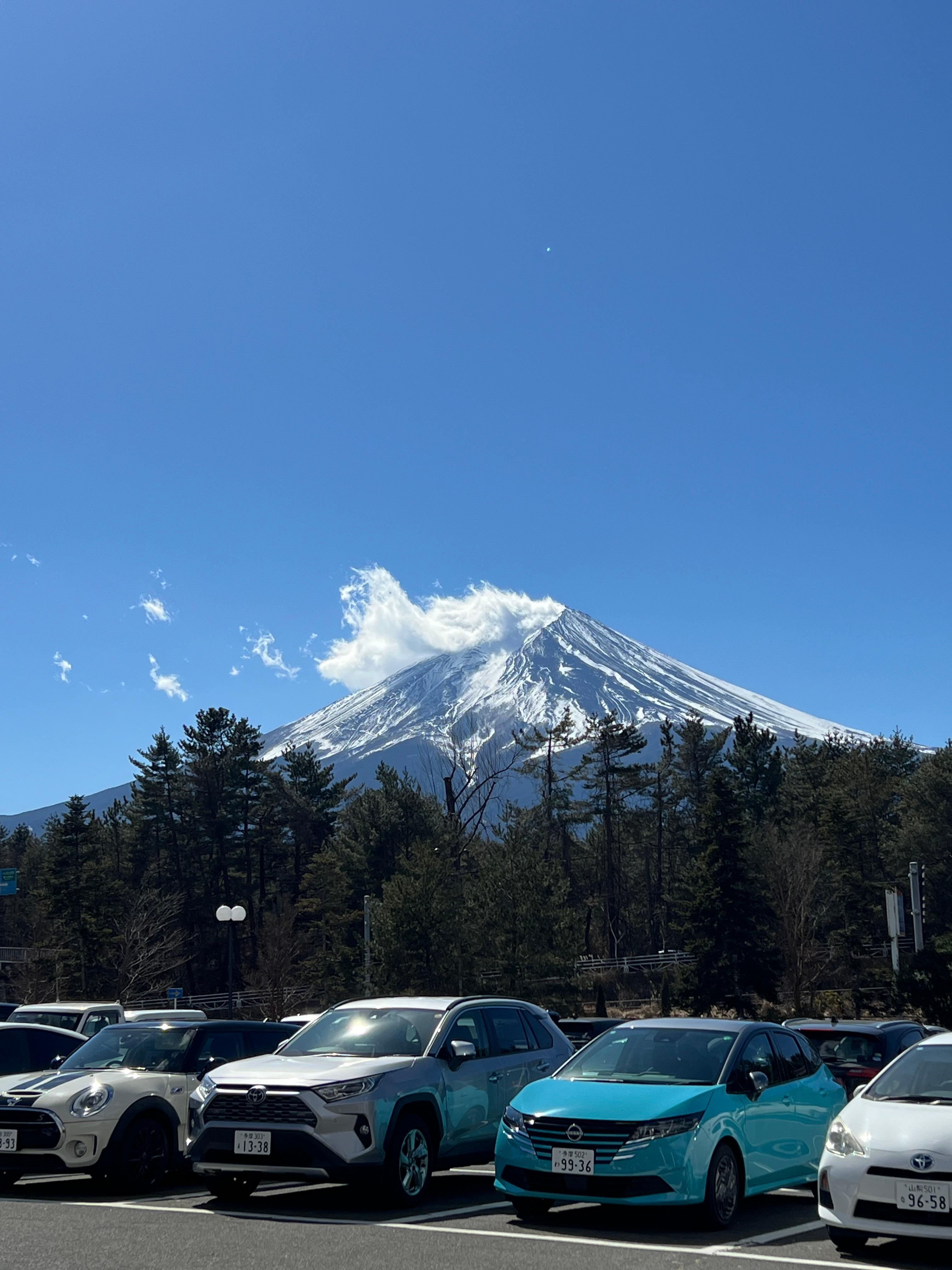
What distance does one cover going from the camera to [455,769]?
Answer: 70.4 m

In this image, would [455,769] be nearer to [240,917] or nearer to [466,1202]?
[240,917]

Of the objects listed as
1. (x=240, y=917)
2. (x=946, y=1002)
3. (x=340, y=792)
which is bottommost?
(x=946, y=1002)

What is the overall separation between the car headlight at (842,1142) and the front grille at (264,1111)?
3549 millimetres

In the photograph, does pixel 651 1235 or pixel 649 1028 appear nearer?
pixel 651 1235

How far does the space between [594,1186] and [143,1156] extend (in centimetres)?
449

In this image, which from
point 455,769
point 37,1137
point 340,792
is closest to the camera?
point 37,1137

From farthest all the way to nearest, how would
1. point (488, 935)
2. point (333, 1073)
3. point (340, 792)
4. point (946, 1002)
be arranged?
point (340, 792) < point (488, 935) < point (946, 1002) < point (333, 1073)

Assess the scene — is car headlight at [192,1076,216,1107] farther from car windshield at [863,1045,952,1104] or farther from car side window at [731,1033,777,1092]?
car windshield at [863,1045,952,1104]

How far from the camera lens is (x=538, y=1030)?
39.7 ft

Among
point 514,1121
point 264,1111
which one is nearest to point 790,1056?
point 514,1121

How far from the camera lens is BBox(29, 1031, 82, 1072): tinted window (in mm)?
13438

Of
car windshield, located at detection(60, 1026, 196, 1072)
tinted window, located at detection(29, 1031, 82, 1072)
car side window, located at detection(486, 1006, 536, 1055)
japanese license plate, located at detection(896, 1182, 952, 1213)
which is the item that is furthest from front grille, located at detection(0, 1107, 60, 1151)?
japanese license plate, located at detection(896, 1182, 952, 1213)

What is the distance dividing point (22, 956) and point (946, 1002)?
141 ft

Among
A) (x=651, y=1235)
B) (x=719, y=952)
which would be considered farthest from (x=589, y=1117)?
(x=719, y=952)
